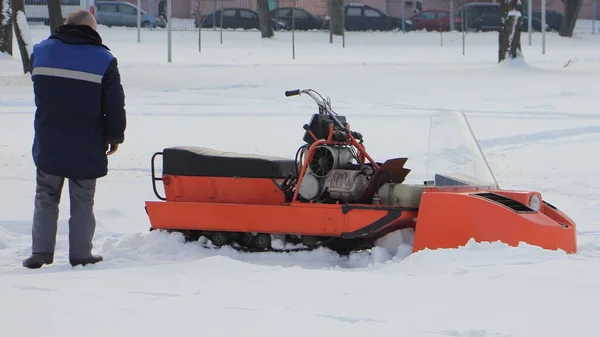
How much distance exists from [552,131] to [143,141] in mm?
5012

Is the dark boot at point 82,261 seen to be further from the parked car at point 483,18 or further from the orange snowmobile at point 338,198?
the parked car at point 483,18

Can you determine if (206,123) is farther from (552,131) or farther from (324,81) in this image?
(324,81)

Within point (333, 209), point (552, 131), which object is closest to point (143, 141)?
point (552, 131)

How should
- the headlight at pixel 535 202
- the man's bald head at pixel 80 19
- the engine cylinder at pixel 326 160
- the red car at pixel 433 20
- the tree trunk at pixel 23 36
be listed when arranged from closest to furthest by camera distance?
the man's bald head at pixel 80 19 → the headlight at pixel 535 202 → the engine cylinder at pixel 326 160 → the tree trunk at pixel 23 36 → the red car at pixel 433 20

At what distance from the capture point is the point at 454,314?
470 cm

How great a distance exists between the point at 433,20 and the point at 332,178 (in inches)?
1671

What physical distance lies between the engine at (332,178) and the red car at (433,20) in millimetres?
41447

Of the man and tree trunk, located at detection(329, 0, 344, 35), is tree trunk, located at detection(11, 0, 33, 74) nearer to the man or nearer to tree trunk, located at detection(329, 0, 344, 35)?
the man

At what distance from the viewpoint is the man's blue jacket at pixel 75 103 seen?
21.5 feet

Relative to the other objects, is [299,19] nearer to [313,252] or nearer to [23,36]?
[23,36]

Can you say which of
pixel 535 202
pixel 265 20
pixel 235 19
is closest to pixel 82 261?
pixel 535 202

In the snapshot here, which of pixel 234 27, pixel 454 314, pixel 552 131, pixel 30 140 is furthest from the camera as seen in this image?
pixel 234 27

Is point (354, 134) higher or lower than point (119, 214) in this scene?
higher

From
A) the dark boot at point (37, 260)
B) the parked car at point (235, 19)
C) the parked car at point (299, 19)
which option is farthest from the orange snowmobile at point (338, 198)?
the parked car at point (235, 19)
